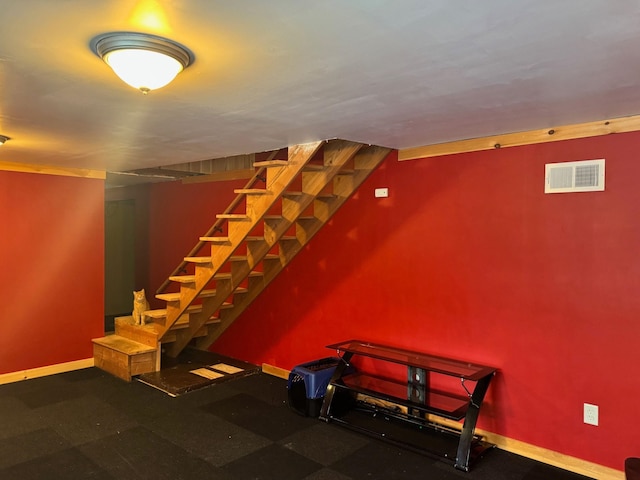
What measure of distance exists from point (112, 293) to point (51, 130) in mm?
4962

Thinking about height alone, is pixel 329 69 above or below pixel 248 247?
above

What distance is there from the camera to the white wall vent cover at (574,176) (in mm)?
2932

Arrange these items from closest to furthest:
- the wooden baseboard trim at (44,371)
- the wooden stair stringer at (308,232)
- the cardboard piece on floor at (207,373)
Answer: the wooden stair stringer at (308,232) → the wooden baseboard trim at (44,371) → the cardboard piece on floor at (207,373)

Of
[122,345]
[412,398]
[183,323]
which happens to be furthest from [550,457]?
[122,345]

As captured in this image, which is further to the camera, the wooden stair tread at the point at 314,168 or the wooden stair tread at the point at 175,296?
the wooden stair tread at the point at 175,296

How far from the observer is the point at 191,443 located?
3.34 m

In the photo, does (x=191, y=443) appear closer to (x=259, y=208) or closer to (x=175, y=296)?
(x=175, y=296)

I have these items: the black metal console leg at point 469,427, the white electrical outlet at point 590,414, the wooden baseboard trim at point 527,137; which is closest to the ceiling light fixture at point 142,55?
the wooden baseboard trim at point 527,137

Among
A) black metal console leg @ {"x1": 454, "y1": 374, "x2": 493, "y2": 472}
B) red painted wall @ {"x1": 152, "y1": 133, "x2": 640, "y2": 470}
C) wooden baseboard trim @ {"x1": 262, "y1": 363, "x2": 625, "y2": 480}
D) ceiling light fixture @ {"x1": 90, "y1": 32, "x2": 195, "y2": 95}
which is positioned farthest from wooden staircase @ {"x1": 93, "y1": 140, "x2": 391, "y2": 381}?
wooden baseboard trim @ {"x1": 262, "y1": 363, "x2": 625, "y2": 480}

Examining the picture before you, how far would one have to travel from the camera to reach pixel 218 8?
1470 millimetres

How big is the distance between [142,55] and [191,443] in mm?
2660

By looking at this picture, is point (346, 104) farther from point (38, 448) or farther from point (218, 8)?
point (38, 448)

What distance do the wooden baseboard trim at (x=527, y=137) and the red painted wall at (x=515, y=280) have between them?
0.04 m

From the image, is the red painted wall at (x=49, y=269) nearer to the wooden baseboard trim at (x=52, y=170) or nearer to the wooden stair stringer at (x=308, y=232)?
the wooden baseboard trim at (x=52, y=170)
